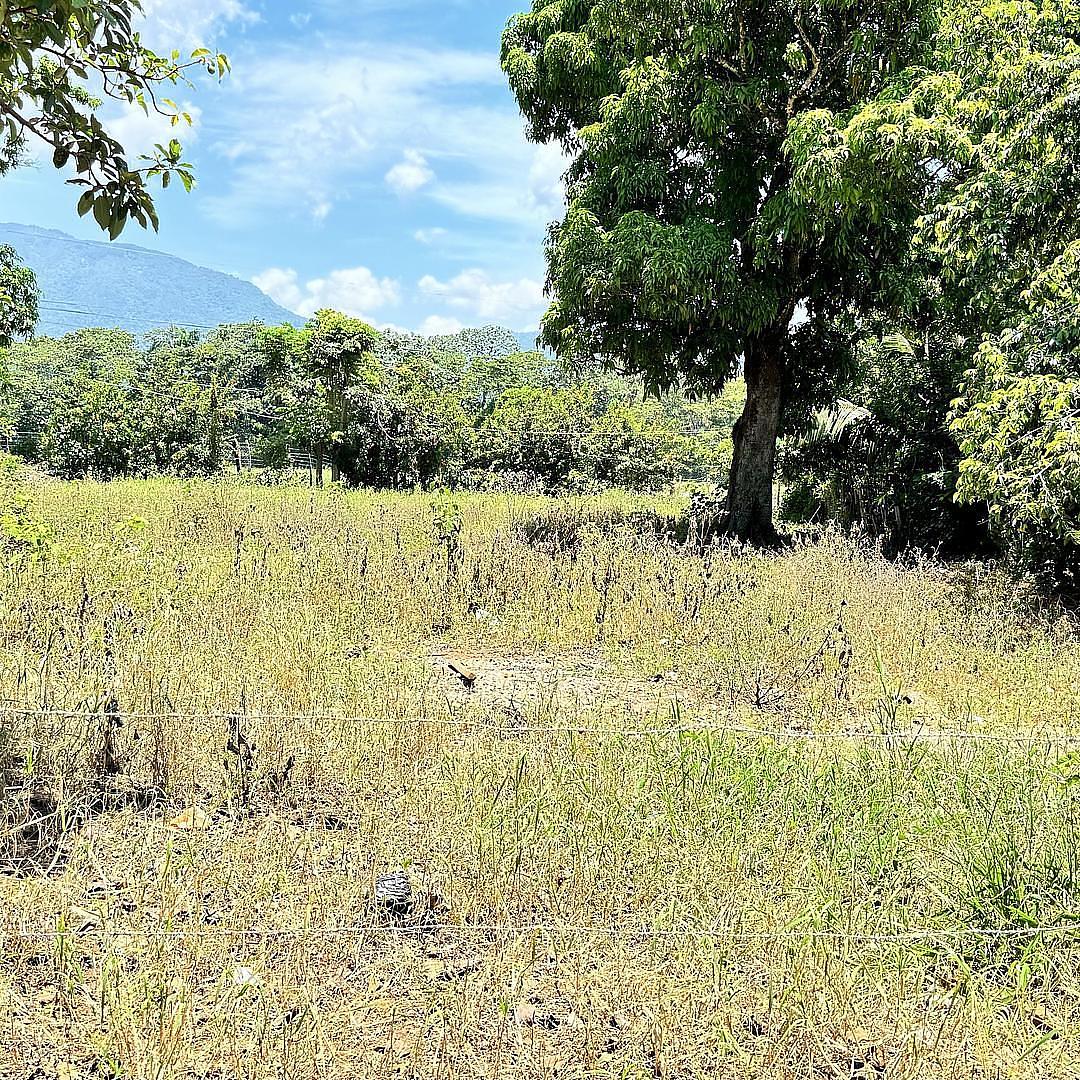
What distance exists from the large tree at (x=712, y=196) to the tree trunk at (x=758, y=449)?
0.06ft

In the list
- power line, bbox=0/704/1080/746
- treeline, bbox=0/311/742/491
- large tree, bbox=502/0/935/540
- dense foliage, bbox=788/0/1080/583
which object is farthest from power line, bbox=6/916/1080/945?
treeline, bbox=0/311/742/491

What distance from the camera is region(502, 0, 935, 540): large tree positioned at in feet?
32.6

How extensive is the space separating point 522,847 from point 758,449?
9.40 m

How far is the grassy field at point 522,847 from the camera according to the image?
2352 mm

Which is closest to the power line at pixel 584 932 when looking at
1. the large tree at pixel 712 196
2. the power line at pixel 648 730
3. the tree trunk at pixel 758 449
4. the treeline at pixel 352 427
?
the power line at pixel 648 730

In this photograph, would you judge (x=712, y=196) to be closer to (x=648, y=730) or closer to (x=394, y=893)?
(x=648, y=730)

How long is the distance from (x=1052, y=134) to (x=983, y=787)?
5.93 meters

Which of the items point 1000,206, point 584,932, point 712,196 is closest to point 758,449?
point 712,196

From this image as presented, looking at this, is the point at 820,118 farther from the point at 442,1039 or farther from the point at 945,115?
the point at 442,1039

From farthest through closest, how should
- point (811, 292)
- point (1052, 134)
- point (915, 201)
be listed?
point (811, 292) < point (915, 201) < point (1052, 134)

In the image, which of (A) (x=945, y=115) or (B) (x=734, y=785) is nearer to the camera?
(B) (x=734, y=785)

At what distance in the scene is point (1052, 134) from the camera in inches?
276

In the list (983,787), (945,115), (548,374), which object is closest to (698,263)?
(945,115)

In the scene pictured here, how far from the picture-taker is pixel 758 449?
1172cm
